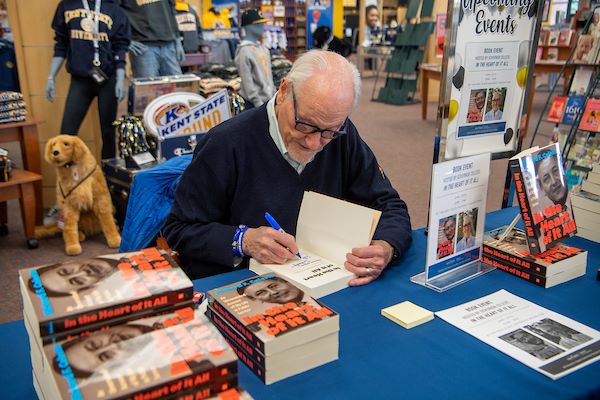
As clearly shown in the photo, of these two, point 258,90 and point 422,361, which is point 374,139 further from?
point 422,361

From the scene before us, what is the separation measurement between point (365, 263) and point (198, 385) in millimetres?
680

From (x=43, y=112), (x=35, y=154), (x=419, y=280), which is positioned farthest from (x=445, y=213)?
(x=43, y=112)

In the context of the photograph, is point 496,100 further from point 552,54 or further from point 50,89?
point 552,54

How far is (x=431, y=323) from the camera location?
1.19 m

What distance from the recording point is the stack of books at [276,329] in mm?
960

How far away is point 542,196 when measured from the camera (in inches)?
56.9

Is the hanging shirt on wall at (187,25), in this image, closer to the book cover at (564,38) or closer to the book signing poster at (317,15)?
the book cover at (564,38)

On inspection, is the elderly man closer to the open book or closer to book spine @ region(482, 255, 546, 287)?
the open book

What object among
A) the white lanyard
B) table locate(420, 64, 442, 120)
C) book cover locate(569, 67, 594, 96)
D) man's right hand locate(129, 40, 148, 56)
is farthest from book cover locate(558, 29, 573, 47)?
the white lanyard

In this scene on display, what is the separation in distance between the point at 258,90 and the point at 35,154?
201 centimetres

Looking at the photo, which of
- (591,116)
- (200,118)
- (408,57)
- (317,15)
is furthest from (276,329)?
(317,15)

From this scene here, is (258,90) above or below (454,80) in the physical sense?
below

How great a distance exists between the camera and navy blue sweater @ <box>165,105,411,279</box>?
5.28 feet

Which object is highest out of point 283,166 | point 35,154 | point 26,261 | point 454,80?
point 454,80
